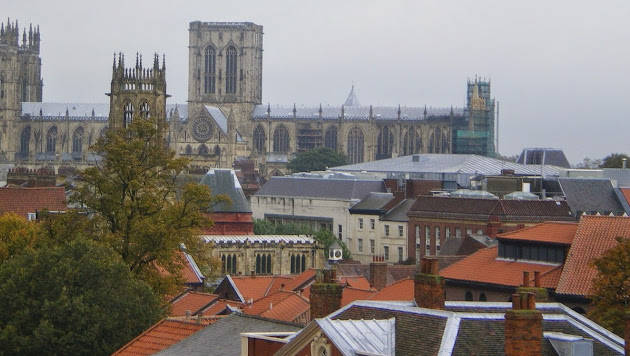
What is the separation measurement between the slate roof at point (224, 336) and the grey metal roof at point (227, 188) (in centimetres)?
6653

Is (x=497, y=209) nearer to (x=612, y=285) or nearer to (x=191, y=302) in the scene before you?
(x=191, y=302)

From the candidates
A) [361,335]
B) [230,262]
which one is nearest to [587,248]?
[361,335]

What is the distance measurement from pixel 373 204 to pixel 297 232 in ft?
22.2

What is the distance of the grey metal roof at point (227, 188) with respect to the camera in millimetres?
102537

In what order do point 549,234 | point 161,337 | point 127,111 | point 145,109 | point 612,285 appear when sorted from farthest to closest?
point 127,111 < point 145,109 < point 549,234 < point 612,285 < point 161,337

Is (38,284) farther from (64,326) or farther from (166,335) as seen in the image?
(166,335)

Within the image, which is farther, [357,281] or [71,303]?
[357,281]

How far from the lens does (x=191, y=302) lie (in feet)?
180

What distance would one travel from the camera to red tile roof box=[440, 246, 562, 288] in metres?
49.3

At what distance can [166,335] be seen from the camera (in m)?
36.6

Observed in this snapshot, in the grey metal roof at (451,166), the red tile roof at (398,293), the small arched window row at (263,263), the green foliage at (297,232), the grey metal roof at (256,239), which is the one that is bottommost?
the small arched window row at (263,263)

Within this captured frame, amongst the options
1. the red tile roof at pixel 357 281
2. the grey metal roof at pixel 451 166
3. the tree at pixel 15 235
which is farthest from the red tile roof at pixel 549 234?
the grey metal roof at pixel 451 166

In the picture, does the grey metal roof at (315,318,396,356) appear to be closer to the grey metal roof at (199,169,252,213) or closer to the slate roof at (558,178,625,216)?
the slate roof at (558,178,625,216)

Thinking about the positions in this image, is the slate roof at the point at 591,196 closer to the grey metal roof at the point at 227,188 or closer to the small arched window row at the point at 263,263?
the small arched window row at the point at 263,263
